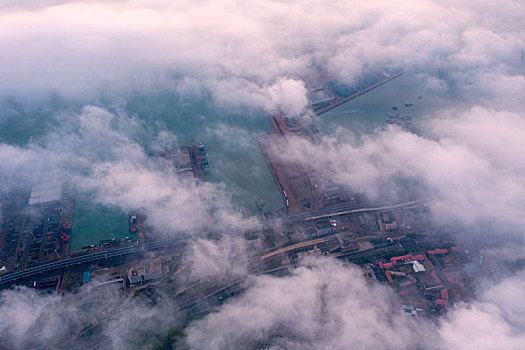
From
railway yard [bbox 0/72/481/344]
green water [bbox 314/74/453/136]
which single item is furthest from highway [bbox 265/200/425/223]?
green water [bbox 314/74/453/136]

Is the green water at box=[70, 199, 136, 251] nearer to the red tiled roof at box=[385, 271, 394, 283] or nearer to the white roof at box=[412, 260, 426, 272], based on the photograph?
the red tiled roof at box=[385, 271, 394, 283]

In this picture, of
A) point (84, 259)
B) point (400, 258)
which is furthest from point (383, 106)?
point (84, 259)

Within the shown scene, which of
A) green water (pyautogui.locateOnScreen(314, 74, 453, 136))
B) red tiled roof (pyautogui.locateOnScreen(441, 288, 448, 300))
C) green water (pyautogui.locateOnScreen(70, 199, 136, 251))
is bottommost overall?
red tiled roof (pyautogui.locateOnScreen(441, 288, 448, 300))

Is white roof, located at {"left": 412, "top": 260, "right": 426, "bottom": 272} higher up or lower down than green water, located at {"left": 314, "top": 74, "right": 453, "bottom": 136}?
lower down

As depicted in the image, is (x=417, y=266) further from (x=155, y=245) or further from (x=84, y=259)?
(x=84, y=259)

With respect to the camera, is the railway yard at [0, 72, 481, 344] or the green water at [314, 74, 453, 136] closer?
the railway yard at [0, 72, 481, 344]

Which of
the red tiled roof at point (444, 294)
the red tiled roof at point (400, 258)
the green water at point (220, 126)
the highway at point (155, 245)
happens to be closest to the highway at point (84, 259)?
the highway at point (155, 245)

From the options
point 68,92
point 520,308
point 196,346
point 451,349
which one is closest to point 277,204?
point 196,346

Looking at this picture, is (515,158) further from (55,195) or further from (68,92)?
(68,92)
